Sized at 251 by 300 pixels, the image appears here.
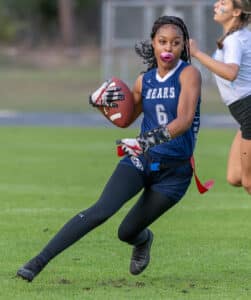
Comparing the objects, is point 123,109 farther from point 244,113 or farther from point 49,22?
point 49,22

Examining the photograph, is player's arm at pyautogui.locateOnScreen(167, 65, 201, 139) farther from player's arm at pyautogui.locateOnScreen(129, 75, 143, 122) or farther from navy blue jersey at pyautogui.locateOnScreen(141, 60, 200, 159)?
player's arm at pyautogui.locateOnScreen(129, 75, 143, 122)

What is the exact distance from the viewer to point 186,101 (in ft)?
27.8

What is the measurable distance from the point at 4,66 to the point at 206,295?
1597 inches

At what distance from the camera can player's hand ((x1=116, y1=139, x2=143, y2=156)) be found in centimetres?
840

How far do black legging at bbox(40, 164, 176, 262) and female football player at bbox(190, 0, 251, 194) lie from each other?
46.3 inches

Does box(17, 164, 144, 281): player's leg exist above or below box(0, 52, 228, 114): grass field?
above

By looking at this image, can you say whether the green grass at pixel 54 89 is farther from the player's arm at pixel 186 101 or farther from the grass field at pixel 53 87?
the player's arm at pixel 186 101

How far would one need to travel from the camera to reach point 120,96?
28.7 feet

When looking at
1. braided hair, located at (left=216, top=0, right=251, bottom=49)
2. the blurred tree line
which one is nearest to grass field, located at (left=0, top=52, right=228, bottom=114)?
the blurred tree line

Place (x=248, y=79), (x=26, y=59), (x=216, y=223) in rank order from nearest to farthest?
1. (x=248, y=79)
2. (x=216, y=223)
3. (x=26, y=59)

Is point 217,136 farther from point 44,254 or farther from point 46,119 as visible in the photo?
point 44,254

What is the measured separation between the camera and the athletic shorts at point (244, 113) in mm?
10320

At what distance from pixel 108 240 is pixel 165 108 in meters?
2.75

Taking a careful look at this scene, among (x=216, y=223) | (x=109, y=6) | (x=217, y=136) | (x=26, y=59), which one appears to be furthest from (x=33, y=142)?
(x=26, y=59)
